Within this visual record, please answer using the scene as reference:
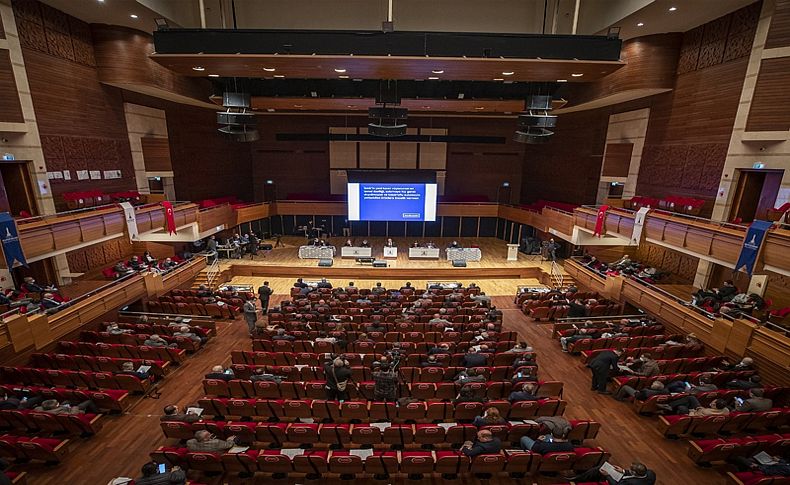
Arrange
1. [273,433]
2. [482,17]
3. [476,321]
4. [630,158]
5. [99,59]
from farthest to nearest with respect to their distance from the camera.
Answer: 1. [630,158]
2. [482,17]
3. [99,59]
4. [476,321]
5. [273,433]

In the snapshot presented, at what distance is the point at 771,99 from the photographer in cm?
1007

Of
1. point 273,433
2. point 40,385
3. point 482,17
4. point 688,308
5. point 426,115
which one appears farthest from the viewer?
point 426,115

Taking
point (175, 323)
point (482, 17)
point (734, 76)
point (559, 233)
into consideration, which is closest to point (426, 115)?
point (482, 17)

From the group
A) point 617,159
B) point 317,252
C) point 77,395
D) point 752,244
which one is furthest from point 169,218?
point 617,159

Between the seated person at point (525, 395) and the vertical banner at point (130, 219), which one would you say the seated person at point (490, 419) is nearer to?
the seated person at point (525, 395)

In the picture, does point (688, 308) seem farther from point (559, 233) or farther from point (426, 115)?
point (426, 115)

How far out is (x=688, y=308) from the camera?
32.1 ft

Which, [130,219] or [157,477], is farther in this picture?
[130,219]

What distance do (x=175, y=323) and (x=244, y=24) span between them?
38.8 feet

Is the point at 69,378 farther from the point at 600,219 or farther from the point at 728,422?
the point at 600,219

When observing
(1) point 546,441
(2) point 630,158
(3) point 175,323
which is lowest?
(3) point 175,323

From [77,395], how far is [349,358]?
16.3 feet

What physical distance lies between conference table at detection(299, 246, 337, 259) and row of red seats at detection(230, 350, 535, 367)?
9.44 metres

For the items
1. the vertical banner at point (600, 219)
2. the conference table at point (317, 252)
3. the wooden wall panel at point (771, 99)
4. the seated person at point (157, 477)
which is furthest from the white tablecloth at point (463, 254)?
the seated person at point (157, 477)
